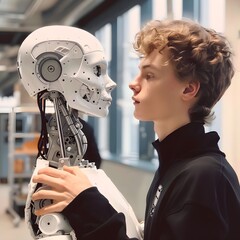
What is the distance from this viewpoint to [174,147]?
3.14 feet

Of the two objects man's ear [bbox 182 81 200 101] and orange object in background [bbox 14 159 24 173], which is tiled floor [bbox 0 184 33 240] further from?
man's ear [bbox 182 81 200 101]

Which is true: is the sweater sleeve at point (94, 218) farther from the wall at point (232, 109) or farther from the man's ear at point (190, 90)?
the wall at point (232, 109)

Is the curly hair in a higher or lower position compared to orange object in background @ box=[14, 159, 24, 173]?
higher

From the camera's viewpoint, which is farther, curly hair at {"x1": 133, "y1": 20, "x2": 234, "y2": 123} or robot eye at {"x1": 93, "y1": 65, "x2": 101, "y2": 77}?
robot eye at {"x1": 93, "y1": 65, "x2": 101, "y2": 77}

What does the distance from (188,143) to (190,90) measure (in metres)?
0.12

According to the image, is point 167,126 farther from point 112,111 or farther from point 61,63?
point 112,111

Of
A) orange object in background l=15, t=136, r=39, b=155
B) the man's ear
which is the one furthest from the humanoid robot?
orange object in background l=15, t=136, r=39, b=155

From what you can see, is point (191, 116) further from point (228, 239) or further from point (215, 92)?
point (228, 239)

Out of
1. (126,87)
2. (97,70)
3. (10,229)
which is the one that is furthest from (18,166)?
(97,70)

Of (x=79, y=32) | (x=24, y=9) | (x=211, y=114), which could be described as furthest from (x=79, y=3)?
(x=211, y=114)

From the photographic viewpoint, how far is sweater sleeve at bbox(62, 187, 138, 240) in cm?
90

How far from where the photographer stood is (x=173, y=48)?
3.10ft

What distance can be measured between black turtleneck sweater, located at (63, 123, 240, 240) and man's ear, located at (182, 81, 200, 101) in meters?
0.07

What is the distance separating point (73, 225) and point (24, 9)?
5432 mm
